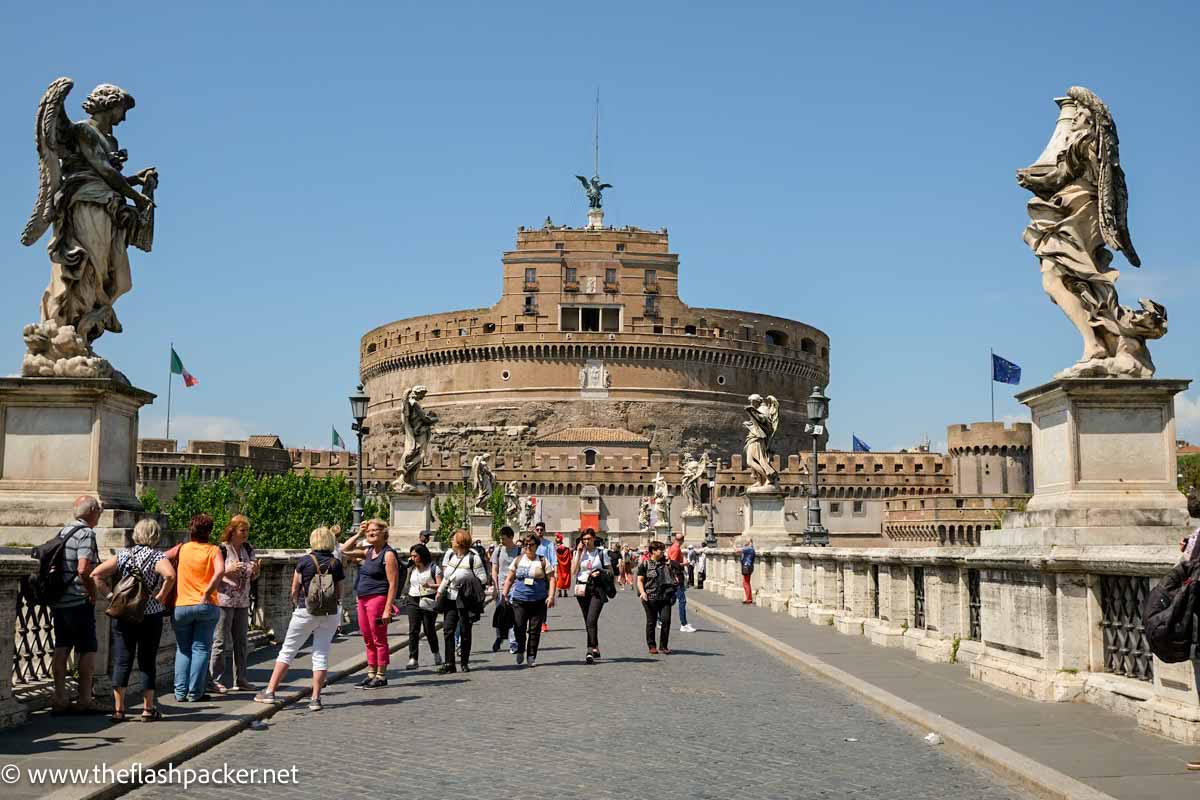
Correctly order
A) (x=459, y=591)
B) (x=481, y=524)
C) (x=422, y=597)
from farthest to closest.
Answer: (x=481, y=524), (x=422, y=597), (x=459, y=591)

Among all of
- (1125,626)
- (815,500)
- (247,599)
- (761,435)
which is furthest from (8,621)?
(761,435)

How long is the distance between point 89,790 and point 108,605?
2495 millimetres

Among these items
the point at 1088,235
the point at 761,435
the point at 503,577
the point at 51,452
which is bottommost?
the point at 503,577

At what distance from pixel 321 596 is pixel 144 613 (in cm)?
160

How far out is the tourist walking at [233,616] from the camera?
383 inches

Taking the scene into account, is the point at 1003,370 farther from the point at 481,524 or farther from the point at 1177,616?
the point at 1177,616

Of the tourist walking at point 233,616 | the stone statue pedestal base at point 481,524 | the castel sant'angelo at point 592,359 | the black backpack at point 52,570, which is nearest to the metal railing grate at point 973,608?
the tourist walking at point 233,616

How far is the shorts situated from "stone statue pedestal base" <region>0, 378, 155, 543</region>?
89 cm

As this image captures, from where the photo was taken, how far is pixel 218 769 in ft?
22.6

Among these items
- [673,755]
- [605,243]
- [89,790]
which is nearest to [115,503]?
[89,790]

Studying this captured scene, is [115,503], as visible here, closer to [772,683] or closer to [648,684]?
[648,684]

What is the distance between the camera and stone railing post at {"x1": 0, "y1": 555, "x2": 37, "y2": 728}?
730 cm

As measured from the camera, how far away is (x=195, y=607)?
8.74m

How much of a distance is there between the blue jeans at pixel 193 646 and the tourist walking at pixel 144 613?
1.64 ft
